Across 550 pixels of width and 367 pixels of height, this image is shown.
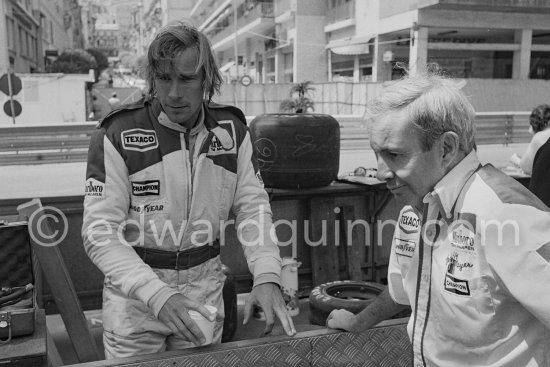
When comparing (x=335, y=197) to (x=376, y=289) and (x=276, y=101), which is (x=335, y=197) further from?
(x=276, y=101)

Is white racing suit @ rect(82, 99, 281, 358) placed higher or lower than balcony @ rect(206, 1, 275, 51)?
lower

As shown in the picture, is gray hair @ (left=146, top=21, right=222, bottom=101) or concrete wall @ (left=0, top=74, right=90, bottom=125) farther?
concrete wall @ (left=0, top=74, right=90, bottom=125)

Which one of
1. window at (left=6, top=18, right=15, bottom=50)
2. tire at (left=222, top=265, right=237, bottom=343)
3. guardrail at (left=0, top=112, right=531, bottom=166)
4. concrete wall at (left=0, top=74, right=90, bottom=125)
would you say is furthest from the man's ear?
window at (left=6, top=18, right=15, bottom=50)

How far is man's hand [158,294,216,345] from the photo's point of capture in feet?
6.21

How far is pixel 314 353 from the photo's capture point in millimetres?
2252

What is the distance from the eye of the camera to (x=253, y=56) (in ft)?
192

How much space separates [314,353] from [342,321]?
0.17 meters

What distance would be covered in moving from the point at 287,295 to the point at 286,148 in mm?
1231

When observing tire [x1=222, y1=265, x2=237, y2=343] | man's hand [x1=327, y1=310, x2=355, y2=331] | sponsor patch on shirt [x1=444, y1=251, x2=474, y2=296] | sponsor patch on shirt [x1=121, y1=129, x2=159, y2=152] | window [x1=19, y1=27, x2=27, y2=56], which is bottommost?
tire [x1=222, y1=265, x2=237, y2=343]

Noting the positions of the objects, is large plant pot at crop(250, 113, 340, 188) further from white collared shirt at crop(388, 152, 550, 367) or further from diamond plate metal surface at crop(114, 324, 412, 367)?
white collared shirt at crop(388, 152, 550, 367)

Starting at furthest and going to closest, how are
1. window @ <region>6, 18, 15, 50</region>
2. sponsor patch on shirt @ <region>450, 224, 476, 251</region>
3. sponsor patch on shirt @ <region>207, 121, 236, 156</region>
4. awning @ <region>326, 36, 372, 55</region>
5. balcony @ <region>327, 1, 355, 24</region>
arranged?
window @ <region>6, 18, 15, 50</region>, balcony @ <region>327, 1, 355, 24</region>, awning @ <region>326, 36, 372, 55</region>, sponsor patch on shirt @ <region>207, 121, 236, 156</region>, sponsor patch on shirt @ <region>450, 224, 476, 251</region>

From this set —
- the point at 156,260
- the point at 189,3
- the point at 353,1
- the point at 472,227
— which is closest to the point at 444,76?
the point at 472,227

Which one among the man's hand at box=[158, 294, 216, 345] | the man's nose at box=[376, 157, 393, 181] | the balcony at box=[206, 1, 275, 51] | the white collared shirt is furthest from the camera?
the balcony at box=[206, 1, 275, 51]

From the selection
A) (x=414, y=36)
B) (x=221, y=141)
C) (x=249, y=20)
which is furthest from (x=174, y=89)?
(x=249, y=20)
